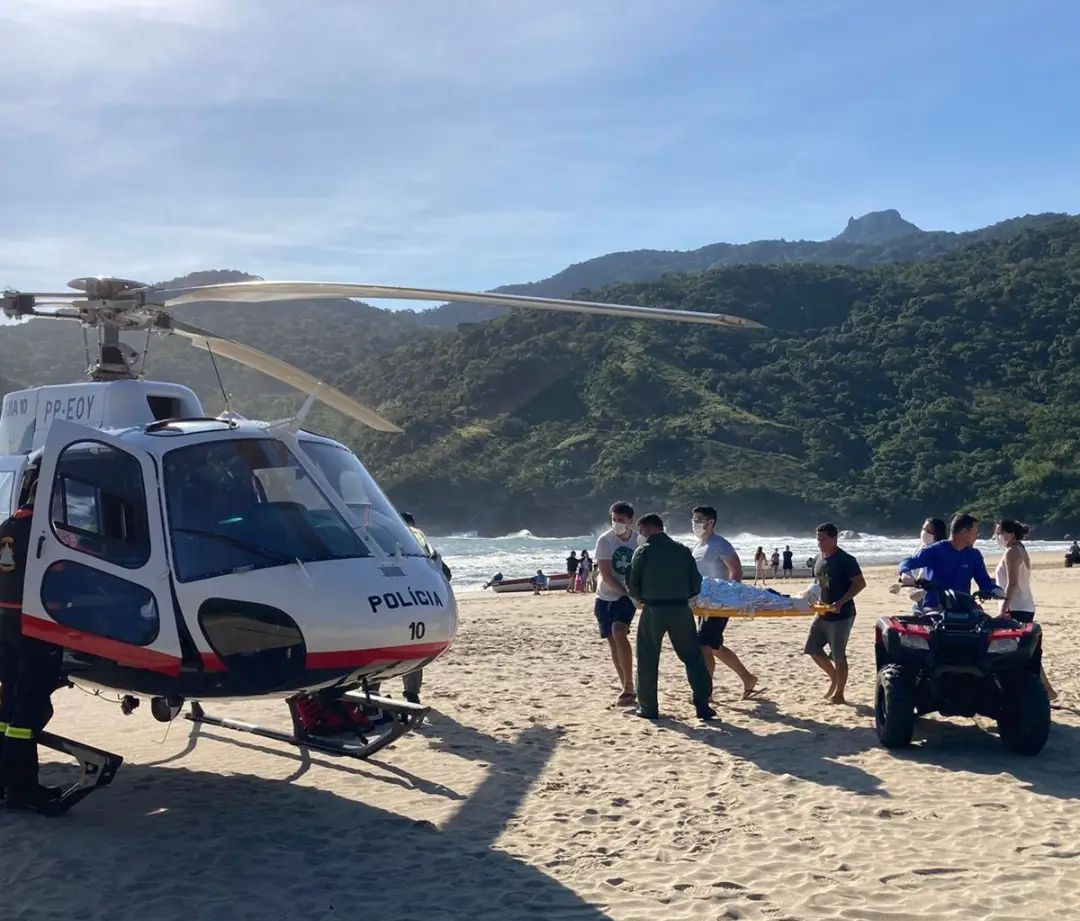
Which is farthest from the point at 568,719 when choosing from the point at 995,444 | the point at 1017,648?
the point at 995,444

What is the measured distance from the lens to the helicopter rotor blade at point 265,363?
7.58 m

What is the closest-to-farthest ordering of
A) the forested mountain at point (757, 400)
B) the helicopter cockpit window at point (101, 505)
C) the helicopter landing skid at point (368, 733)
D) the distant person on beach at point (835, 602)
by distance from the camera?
the helicopter cockpit window at point (101, 505), the helicopter landing skid at point (368, 733), the distant person on beach at point (835, 602), the forested mountain at point (757, 400)

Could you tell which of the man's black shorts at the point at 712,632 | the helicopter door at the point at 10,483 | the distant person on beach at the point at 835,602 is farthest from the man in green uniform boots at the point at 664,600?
the helicopter door at the point at 10,483

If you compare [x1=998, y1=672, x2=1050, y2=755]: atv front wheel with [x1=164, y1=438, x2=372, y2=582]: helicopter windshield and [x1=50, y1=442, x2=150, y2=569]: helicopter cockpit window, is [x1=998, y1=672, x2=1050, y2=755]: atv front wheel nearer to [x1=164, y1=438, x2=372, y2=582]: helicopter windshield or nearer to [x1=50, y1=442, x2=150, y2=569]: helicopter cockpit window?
[x1=164, y1=438, x2=372, y2=582]: helicopter windshield

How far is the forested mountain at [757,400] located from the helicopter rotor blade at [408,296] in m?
59.2

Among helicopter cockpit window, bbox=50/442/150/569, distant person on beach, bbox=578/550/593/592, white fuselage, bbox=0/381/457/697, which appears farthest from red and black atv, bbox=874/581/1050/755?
distant person on beach, bbox=578/550/593/592

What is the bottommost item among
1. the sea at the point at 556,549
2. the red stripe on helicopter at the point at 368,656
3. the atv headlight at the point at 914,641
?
the sea at the point at 556,549

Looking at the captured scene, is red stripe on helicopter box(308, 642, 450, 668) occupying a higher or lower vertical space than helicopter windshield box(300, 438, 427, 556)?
lower

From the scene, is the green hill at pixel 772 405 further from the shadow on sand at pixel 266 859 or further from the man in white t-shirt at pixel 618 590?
the shadow on sand at pixel 266 859

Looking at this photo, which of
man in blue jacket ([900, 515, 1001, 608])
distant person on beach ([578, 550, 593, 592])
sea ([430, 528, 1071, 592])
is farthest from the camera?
sea ([430, 528, 1071, 592])

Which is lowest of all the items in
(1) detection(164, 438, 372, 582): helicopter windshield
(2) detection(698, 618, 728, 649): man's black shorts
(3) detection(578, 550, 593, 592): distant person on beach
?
(3) detection(578, 550, 593, 592): distant person on beach

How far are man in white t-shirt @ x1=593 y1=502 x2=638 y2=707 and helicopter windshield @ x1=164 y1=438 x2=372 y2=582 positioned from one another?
373cm

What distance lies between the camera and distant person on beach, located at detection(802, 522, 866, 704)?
9.20 m

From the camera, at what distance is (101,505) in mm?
6020
